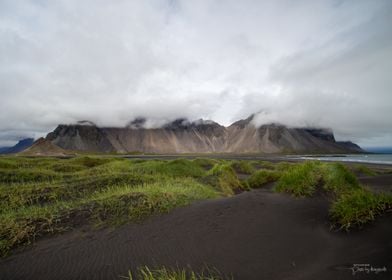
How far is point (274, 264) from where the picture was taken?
429 cm

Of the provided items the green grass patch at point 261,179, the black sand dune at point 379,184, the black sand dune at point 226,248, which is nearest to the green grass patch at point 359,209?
the black sand dune at point 226,248

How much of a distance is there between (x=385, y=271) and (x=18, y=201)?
12648 millimetres

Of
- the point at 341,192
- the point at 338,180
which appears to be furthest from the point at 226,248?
the point at 338,180

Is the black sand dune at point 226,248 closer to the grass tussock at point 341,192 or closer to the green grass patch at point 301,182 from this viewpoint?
the grass tussock at point 341,192

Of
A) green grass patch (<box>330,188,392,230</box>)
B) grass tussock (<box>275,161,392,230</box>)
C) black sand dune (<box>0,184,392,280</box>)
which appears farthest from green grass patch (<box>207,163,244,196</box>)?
green grass patch (<box>330,188,392,230</box>)

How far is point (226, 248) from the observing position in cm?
488

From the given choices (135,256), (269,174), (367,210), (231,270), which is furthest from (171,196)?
(269,174)

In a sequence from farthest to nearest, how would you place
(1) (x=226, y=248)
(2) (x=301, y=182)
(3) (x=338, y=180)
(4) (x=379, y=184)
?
(4) (x=379, y=184) → (3) (x=338, y=180) → (2) (x=301, y=182) → (1) (x=226, y=248)

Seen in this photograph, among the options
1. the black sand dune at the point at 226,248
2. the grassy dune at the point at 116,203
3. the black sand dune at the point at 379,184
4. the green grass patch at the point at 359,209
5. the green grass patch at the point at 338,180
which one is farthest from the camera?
the black sand dune at the point at 379,184

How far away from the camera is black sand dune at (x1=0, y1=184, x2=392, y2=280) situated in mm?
4141

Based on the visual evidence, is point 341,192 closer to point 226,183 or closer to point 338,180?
point 338,180

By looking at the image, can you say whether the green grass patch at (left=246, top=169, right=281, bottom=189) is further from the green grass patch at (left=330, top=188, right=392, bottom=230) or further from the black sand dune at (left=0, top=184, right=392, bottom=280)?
the green grass patch at (left=330, top=188, right=392, bottom=230)

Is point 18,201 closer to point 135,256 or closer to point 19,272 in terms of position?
point 19,272

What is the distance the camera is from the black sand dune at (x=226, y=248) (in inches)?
163
